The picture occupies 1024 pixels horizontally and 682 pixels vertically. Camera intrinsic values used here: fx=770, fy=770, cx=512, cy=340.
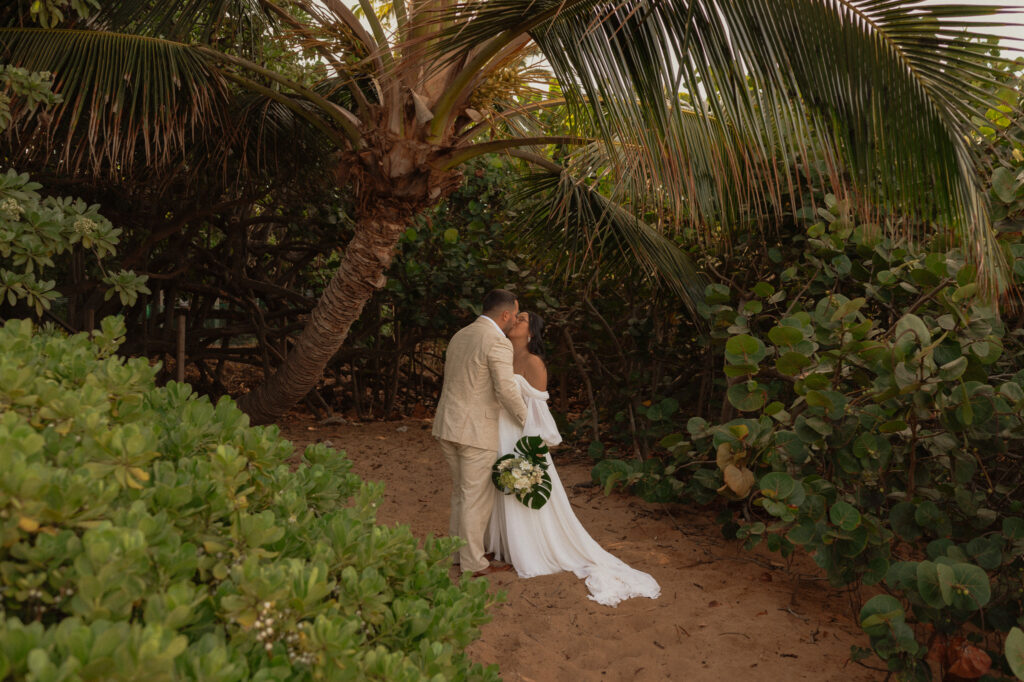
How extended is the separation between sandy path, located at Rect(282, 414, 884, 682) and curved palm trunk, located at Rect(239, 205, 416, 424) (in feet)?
4.85

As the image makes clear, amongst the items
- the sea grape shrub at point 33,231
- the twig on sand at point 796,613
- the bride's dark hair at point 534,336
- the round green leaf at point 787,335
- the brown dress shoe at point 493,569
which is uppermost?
the sea grape shrub at point 33,231

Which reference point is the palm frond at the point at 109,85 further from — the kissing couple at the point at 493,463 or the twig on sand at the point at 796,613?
the twig on sand at the point at 796,613

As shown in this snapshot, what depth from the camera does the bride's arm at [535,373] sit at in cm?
539

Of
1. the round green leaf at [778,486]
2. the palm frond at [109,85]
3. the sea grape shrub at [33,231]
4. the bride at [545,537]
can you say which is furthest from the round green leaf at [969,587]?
the palm frond at [109,85]

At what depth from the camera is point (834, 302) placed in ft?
13.3

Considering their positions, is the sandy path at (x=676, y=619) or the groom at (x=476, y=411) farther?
the groom at (x=476, y=411)

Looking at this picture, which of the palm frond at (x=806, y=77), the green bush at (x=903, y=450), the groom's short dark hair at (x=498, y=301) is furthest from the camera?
the groom's short dark hair at (x=498, y=301)

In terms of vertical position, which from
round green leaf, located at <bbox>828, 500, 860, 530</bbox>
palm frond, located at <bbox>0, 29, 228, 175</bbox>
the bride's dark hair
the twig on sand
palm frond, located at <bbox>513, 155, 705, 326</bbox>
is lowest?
the twig on sand

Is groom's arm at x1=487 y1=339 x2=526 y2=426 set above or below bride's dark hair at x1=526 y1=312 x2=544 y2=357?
below

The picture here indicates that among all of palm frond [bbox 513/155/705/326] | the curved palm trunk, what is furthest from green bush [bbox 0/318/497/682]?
palm frond [bbox 513/155/705/326]

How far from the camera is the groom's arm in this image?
187 inches

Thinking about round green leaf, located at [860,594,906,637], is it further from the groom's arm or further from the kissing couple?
the groom's arm

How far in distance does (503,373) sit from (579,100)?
1.77 meters

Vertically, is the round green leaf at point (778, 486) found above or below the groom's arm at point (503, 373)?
below
